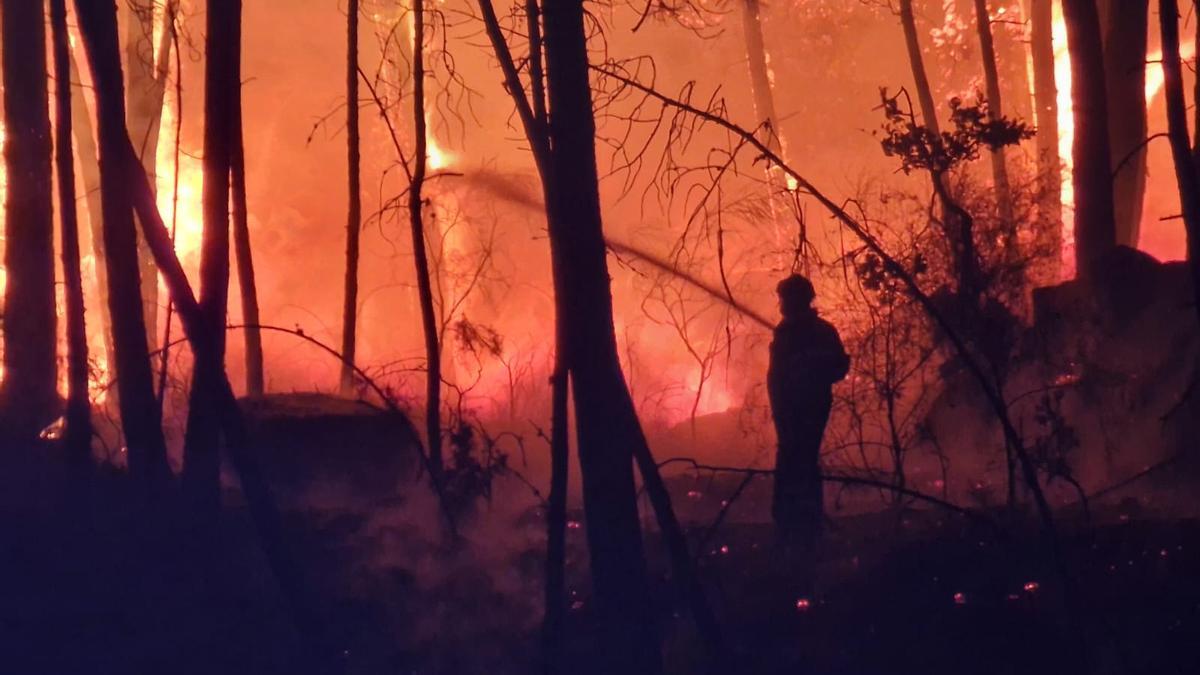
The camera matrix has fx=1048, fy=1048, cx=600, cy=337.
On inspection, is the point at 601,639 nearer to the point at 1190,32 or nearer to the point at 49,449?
the point at 49,449

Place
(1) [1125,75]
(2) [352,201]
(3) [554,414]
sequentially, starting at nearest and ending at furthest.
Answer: (3) [554,414] < (1) [1125,75] < (2) [352,201]

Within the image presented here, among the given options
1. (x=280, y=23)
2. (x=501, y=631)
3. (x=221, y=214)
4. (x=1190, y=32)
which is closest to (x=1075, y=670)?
(x=501, y=631)

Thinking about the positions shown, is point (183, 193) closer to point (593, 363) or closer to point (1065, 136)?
point (1065, 136)

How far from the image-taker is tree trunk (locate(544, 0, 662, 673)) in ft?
19.4

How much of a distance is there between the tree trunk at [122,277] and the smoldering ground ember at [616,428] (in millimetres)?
25

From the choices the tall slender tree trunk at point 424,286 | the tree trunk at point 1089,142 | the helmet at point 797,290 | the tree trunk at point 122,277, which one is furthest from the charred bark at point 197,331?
the tree trunk at point 1089,142

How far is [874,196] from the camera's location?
11.9 metres

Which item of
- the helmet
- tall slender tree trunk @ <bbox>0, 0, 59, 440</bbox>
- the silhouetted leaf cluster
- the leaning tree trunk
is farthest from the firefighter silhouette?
tall slender tree trunk @ <bbox>0, 0, 59, 440</bbox>

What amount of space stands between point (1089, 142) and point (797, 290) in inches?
198

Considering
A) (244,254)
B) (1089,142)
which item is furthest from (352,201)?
(1089,142)

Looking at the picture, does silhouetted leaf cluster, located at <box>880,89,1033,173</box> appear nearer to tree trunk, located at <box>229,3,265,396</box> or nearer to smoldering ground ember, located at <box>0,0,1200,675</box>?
smoldering ground ember, located at <box>0,0,1200,675</box>

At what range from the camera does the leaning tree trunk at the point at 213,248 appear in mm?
6570

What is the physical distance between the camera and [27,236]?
10.2 m

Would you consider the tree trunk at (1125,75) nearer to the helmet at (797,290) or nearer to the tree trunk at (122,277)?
the helmet at (797,290)
